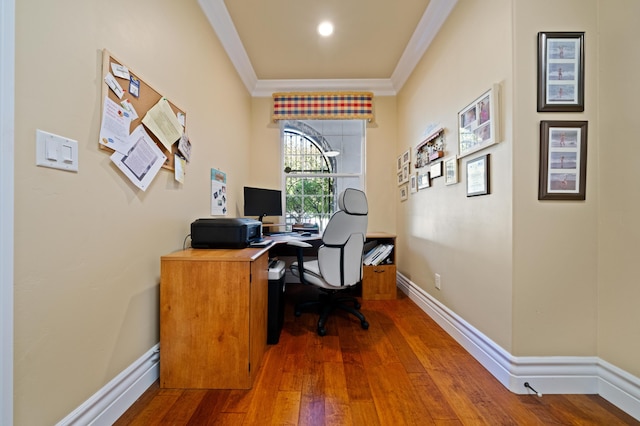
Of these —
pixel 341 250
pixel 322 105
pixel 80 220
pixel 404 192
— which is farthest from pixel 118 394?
pixel 322 105

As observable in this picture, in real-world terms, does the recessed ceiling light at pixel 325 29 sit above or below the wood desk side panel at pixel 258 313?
above

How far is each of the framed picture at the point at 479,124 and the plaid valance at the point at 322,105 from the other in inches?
63.7

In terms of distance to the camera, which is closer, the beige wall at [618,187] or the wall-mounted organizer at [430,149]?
the beige wall at [618,187]

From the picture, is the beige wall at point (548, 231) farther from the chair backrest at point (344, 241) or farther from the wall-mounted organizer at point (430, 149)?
the chair backrest at point (344, 241)

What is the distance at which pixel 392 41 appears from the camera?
2441 millimetres

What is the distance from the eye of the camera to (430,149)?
7.37 feet

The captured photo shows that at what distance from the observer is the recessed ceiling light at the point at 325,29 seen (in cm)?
221

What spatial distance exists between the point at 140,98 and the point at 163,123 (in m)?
0.17

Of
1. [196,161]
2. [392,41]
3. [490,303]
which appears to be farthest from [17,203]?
[392,41]

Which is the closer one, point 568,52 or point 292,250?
point 568,52

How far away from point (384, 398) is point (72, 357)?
1.36m

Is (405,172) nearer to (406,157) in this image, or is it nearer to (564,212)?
(406,157)

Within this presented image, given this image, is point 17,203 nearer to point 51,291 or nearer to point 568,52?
point 51,291

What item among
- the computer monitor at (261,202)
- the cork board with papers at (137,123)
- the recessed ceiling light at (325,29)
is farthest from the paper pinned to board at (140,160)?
the recessed ceiling light at (325,29)
